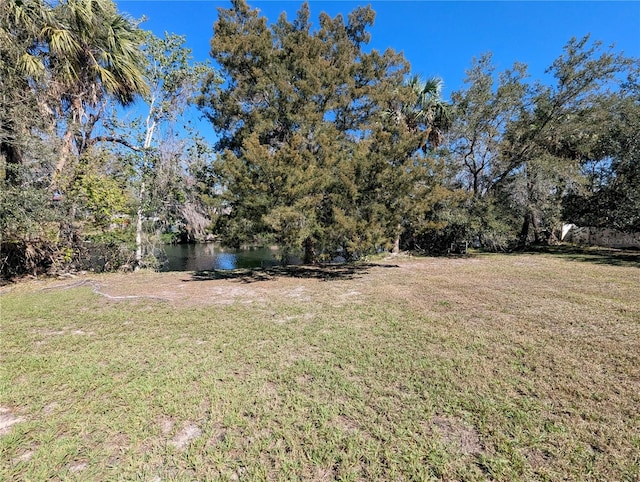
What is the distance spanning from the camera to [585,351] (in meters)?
3.39

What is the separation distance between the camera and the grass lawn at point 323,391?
1896mm

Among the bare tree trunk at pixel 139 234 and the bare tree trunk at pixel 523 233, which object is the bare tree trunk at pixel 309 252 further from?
the bare tree trunk at pixel 523 233

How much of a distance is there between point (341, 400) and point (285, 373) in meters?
0.69

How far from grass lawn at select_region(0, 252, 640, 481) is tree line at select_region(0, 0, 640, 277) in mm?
3315

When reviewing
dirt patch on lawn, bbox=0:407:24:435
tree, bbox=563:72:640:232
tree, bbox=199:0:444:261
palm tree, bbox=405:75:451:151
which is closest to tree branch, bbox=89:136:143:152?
tree, bbox=199:0:444:261

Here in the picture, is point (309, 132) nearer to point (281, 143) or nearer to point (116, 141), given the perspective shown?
point (281, 143)

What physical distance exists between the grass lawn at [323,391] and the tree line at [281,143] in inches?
130

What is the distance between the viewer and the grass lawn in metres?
1.90

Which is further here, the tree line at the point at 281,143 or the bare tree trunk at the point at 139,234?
the bare tree trunk at the point at 139,234

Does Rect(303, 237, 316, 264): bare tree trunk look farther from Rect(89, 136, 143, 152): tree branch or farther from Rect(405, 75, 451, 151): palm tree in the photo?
Rect(405, 75, 451, 151): palm tree

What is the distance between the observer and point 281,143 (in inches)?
402

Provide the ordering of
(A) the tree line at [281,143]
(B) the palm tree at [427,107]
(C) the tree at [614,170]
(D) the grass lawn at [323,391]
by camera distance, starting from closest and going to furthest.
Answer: (D) the grass lawn at [323,391]
(A) the tree line at [281,143]
(C) the tree at [614,170]
(B) the palm tree at [427,107]

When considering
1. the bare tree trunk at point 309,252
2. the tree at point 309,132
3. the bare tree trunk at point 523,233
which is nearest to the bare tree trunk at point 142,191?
the tree at point 309,132

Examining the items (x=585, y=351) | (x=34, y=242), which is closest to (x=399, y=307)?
(x=585, y=351)
